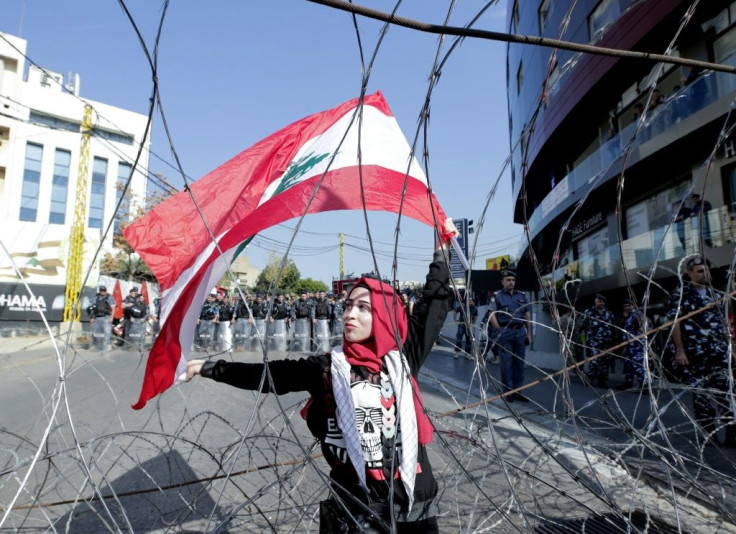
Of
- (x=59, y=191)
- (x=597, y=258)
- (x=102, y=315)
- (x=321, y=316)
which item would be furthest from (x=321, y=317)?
(x=59, y=191)

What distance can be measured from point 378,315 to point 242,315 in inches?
643

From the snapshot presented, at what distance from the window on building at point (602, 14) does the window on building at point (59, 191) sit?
38.7 metres

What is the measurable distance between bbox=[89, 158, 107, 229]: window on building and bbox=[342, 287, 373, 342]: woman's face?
44.9m

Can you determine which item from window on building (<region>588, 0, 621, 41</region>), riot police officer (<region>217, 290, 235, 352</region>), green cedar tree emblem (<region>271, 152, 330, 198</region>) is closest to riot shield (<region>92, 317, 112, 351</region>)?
riot police officer (<region>217, 290, 235, 352</region>)

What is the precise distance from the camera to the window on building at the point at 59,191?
1558 inches

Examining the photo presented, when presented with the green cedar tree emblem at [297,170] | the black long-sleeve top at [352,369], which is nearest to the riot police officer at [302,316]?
the green cedar tree emblem at [297,170]

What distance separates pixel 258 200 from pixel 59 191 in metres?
44.7

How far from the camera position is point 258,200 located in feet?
10.1

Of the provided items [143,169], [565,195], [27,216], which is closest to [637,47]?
[565,195]

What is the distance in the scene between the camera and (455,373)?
27.7 feet

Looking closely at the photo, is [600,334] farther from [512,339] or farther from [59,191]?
[59,191]

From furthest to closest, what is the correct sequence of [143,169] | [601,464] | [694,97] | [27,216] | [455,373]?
[27,216] < [694,97] < [455,373] < [601,464] < [143,169]

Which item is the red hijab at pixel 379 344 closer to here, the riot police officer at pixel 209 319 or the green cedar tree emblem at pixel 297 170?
the green cedar tree emblem at pixel 297 170

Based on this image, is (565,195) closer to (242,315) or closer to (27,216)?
(242,315)
